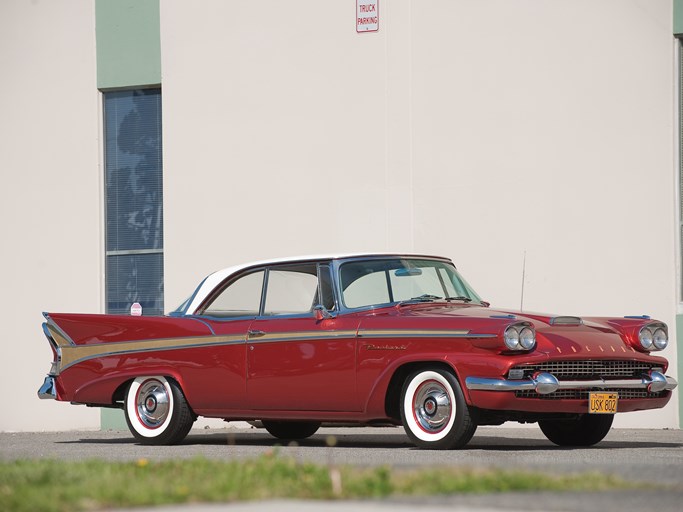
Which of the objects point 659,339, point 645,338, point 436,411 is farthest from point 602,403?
point 436,411

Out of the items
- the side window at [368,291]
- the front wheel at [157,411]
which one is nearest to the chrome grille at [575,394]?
the side window at [368,291]

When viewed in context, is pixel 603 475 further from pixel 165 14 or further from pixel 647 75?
pixel 165 14

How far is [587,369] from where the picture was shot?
28.9ft

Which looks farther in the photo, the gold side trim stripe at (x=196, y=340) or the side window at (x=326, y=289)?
the side window at (x=326, y=289)

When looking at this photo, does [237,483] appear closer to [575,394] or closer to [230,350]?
[575,394]

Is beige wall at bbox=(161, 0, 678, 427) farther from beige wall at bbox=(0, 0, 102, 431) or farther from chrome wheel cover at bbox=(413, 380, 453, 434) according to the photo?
chrome wheel cover at bbox=(413, 380, 453, 434)

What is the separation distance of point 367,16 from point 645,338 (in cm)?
Answer: 672

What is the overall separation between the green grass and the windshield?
11.1ft

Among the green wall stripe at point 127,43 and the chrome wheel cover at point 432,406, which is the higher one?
the green wall stripe at point 127,43

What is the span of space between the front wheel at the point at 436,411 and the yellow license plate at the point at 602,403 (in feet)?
2.69

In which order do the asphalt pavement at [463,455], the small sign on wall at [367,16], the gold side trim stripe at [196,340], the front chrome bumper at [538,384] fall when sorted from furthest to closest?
1. the small sign on wall at [367,16]
2. the gold side trim stripe at [196,340]
3. the front chrome bumper at [538,384]
4. the asphalt pavement at [463,455]

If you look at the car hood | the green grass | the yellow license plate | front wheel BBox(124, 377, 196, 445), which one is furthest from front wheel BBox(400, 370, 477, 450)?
the green grass

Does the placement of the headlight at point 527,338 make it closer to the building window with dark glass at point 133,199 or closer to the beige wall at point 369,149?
the beige wall at point 369,149

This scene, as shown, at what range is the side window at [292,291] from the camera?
9.88 meters
